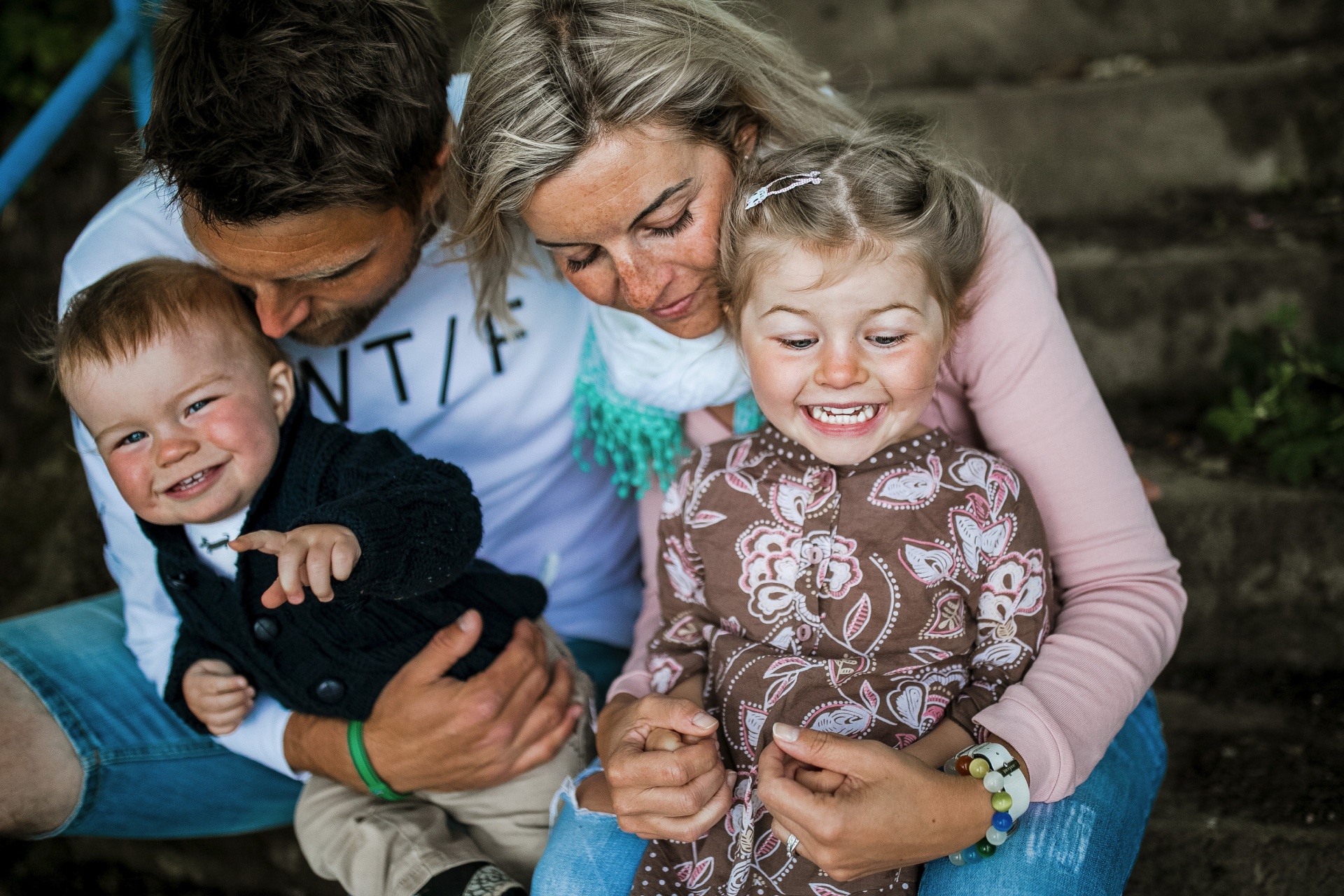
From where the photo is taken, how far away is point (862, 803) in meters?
1.22

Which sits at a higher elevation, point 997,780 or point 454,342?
point 454,342

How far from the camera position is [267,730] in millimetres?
1831

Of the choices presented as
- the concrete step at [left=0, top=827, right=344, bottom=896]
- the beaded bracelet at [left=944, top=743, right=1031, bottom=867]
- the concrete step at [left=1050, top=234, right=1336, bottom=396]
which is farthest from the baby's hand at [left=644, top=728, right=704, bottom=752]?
the concrete step at [left=1050, top=234, right=1336, bottom=396]

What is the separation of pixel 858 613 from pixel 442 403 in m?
0.93

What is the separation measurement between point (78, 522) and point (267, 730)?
1405 millimetres

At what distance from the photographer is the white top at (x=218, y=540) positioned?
68.6 inches

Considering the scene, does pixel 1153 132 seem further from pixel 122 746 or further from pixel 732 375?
pixel 122 746

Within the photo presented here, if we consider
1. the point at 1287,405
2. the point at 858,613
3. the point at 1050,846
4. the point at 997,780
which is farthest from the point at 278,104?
the point at 1287,405

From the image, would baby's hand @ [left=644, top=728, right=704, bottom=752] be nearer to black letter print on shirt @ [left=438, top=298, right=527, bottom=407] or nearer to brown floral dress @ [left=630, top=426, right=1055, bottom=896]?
brown floral dress @ [left=630, top=426, right=1055, bottom=896]

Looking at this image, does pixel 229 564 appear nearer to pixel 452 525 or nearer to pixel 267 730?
pixel 267 730

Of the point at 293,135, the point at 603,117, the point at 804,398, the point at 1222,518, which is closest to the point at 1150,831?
the point at 1222,518

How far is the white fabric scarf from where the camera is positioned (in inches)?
66.8

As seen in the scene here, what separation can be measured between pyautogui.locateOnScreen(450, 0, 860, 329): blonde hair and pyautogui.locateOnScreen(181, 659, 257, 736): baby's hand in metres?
0.86

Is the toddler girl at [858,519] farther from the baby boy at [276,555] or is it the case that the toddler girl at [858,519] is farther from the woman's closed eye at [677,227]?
the baby boy at [276,555]
